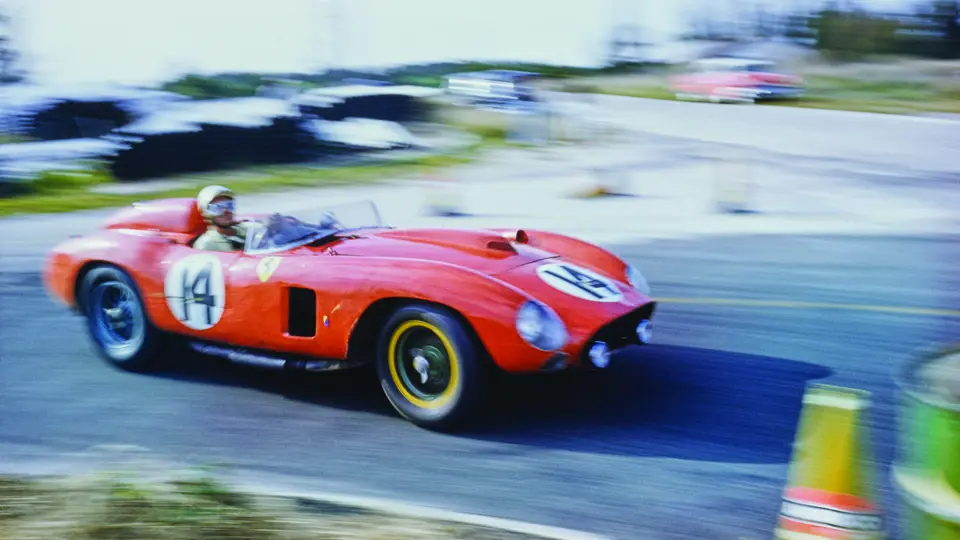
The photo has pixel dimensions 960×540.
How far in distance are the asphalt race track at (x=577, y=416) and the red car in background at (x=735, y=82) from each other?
1402 mm

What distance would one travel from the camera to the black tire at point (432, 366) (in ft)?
12.8

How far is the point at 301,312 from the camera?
4348 millimetres

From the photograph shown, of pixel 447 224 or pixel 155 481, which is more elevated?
pixel 447 224

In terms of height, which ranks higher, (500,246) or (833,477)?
(500,246)

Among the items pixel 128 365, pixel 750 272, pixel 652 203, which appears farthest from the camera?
pixel 652 203

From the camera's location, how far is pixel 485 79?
6.58 m

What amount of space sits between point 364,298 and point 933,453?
2.41 meters

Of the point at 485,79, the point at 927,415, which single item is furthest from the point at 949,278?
the point at 927,415

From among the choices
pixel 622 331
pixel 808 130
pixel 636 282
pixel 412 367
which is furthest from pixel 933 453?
pixel 808 130

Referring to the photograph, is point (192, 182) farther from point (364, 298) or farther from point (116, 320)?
point (364, 298)

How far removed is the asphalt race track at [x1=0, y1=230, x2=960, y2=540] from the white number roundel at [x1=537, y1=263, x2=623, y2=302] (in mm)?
529

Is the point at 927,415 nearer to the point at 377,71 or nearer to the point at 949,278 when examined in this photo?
the point at 949,278

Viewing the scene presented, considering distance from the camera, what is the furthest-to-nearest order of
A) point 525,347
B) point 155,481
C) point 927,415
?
point 525,347 → point 155,481 → point 927,415

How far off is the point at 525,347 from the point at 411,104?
3410 millimetres
